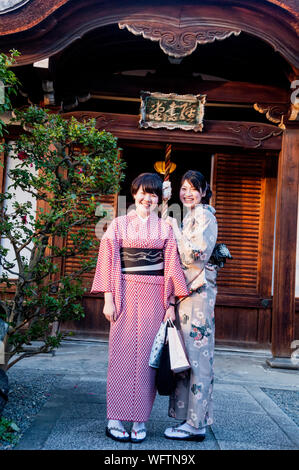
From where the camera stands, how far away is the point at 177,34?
216 inches

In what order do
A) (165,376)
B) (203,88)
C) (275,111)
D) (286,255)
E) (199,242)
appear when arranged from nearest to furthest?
(165,376), (199,242), (286,255), (275,111), (203,88)

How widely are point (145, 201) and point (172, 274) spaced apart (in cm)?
67

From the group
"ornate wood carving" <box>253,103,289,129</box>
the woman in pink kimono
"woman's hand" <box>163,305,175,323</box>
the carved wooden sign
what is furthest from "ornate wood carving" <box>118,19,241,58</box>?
"woman's hand" <box>163,305,175,323</box>

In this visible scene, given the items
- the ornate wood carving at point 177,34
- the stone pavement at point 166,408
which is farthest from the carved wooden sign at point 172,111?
the stone pavement at point 166,408

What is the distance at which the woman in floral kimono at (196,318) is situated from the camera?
327 centimetres

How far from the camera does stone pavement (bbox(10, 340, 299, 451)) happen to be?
3.17 meters

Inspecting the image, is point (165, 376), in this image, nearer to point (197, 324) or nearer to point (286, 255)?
point (197, 324)

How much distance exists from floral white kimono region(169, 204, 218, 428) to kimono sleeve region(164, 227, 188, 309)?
0.26 ft

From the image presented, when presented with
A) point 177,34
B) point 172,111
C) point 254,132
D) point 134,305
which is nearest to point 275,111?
point 254,132

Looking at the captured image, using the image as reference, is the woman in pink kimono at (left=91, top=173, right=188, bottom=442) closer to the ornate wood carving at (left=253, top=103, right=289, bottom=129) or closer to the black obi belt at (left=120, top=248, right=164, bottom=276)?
Answer: the black obi belt at (left=120, top=248, right=164, bottom=276)

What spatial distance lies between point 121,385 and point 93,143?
2342mm

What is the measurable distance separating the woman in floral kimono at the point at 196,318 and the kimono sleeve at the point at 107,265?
1.87 feet

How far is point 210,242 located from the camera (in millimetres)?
3412
